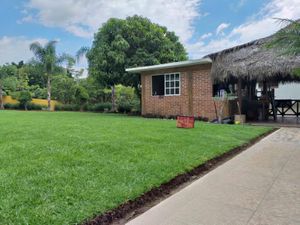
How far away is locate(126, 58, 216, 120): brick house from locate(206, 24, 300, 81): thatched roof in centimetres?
66

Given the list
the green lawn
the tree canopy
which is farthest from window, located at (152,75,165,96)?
the green lawn

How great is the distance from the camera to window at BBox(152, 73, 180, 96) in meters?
15.5

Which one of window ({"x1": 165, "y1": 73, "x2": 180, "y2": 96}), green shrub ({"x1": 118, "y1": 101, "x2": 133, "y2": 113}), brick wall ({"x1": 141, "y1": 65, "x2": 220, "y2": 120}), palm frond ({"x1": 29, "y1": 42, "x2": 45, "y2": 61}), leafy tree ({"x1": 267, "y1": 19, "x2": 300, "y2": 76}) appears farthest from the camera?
palm frond ({"x1": 29, "y1": 42, "x2": 45, "y2": 61})

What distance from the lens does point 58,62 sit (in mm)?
29000

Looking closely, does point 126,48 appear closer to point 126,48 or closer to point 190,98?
point 126,48

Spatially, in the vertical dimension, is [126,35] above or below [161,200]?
above

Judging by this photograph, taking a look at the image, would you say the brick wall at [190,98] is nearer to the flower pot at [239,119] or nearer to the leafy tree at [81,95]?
the flower pot at [239,119]

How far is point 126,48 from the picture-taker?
17781 millimetres

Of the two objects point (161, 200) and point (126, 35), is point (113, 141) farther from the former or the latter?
point (126, 35)

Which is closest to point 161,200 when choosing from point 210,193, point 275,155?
point 210,193

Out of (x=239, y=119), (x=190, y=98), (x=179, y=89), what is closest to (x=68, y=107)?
(x=179, y=89)

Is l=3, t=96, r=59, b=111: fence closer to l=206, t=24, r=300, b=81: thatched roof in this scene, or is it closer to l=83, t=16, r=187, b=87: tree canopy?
l=83, t=16, r=187, b=87: tree canopy

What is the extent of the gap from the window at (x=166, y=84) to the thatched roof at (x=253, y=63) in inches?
90.0

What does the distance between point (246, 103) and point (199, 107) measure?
2.59m
